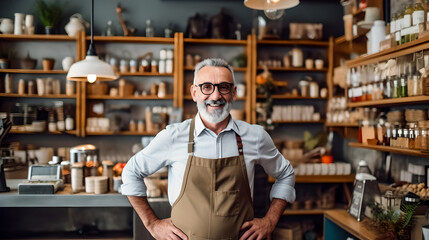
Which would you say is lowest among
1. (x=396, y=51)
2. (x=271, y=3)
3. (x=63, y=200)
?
(x=63, y=200)

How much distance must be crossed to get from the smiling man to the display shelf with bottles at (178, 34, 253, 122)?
327 cm

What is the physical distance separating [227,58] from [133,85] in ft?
4.60

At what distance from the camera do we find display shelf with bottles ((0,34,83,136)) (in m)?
5.25

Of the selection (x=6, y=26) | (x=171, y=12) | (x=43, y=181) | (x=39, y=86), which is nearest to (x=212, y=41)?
(x=171, y=12)

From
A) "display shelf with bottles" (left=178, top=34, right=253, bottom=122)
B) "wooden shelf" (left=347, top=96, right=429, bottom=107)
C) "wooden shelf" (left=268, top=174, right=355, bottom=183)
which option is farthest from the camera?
"display shelf with bottles" (left=178, top=34, right=253, bottom=122)

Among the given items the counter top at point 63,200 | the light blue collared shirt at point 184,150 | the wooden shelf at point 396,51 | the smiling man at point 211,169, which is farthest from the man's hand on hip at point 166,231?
the wooden shelf at point 396,51

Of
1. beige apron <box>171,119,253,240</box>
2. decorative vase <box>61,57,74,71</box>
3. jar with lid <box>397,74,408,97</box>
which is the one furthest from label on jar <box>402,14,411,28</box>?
decorative vase <box>61,57,74,71</box>

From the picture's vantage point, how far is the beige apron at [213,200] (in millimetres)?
1901

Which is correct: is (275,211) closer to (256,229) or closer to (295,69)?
(256,229)

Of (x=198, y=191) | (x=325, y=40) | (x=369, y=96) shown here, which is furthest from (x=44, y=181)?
(x=325, y=40)

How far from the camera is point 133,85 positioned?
566cm

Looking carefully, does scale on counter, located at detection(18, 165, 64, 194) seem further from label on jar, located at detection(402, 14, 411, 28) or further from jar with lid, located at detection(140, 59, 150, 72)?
label on jar, located at detection(402, 14, 411, 28)

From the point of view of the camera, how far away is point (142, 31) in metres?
5.69

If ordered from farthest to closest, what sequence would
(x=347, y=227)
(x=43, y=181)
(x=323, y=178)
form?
(x=323, y=178) → (x=43, y=181) → (x=347, y=227)
